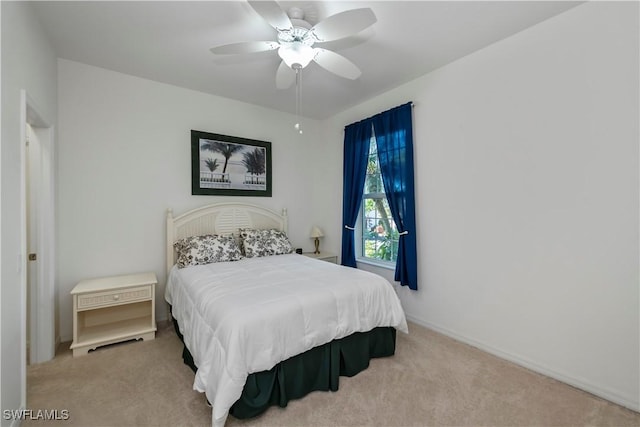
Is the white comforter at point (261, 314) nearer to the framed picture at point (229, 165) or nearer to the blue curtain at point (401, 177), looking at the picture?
the blue curtain at point (401, 177)

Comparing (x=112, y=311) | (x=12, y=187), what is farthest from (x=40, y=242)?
(x=12, y=187)

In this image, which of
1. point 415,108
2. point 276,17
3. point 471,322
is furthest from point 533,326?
Result: point 276,17

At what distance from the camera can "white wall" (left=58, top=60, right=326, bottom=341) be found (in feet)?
9.02

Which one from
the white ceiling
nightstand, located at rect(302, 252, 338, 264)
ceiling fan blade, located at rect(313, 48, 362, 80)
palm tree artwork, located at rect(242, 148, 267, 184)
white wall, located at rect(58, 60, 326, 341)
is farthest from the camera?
nightstand, located at rect(302, 252, 338, 264)

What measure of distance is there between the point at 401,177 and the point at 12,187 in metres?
3.10

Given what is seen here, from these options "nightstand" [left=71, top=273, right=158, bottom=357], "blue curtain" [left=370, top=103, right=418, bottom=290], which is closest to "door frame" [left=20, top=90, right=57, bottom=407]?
"nightstand" [left=71, top=273, right=158, bottom=357]

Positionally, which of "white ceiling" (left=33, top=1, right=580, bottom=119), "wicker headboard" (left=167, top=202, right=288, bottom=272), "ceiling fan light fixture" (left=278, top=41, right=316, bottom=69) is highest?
"white ceiling" (left=33, top=1, right=580, bottom=119)

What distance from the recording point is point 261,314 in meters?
1.73

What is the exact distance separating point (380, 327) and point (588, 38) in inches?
102

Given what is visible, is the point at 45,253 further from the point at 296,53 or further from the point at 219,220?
the point at 296,53

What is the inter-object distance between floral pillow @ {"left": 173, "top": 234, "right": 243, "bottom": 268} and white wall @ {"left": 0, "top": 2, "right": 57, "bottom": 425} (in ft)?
4.29

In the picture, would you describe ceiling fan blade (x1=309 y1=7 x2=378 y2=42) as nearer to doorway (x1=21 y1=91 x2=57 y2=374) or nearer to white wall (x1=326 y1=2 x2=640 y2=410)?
white wall (x1=326 y1=2 x2=640 y2=410)

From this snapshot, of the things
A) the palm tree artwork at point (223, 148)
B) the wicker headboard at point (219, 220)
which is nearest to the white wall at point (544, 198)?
the wicker headboard at point (219, 220)

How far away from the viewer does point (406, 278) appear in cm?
313
